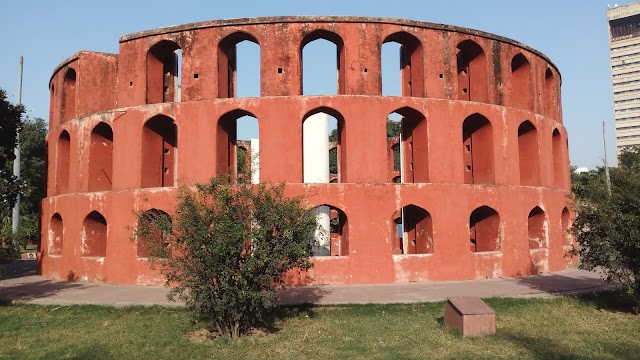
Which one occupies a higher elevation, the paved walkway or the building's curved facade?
the building's curved facade

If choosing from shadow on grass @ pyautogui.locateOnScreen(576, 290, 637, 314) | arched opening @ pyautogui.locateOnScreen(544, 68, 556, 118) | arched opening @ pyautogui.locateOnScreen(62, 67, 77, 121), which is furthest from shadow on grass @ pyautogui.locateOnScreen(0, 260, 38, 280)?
arched opening @ pyautogui.locateOnScreen(544, 68, 556, 118)

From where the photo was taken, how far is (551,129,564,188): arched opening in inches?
702

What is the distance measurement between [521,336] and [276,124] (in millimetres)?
8300

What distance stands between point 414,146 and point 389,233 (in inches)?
128

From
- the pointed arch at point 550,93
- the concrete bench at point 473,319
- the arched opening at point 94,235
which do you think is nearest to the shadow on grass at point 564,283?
the concrete bench at point 473,319

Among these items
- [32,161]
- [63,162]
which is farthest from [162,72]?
[32,161]

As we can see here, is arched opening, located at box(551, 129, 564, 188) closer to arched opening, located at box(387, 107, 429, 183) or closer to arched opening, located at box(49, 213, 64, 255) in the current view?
arched opening, located at box(387, 107, 429, 183)

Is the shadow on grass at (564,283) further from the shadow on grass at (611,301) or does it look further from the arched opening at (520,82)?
the arched opening at (520,82)

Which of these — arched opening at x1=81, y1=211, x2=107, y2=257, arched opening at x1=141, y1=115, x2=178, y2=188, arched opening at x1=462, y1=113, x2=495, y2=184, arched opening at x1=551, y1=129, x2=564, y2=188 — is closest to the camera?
arched opening at x1=141, y1=115, x2=178, y2=188

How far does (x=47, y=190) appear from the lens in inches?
676

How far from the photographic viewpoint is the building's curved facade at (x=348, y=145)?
1321 centimetres

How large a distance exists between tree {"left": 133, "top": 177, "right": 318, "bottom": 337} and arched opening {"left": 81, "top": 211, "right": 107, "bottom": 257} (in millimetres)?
8473

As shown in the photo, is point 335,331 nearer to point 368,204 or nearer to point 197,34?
point 368,204

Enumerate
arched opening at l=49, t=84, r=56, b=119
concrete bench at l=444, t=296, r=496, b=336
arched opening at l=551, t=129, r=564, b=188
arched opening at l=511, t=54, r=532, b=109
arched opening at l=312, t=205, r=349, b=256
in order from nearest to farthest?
concrete bench at l=444, t=296, r=496, b=336 < arched opening at l=312, t=205, r=349, b=256 < arched opening at l=511, t=54, r=532, b=109 < arched opening at l=49, t=84, r=56, b=119 < arched opening at l=551, t=129, r=564, b=188
